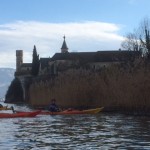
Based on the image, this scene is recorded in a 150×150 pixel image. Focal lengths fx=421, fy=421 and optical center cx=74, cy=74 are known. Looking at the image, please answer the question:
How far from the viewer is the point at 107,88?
32812mm

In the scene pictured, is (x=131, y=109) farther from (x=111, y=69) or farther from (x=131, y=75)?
(x=111, y=69)

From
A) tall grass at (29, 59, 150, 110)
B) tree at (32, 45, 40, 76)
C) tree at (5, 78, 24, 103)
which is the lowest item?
tree at (5, 78, 24, 103)

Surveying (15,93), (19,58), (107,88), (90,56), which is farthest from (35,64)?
(107,88)

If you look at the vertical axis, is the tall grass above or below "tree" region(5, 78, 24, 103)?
above

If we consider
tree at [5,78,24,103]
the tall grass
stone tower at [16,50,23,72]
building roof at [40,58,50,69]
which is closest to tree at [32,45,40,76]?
building roof at [40,58,50,69]

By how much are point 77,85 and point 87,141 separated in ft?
67.7

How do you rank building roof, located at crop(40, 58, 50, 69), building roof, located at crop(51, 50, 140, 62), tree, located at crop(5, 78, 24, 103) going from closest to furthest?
1. building roof, located at crop(51, 50, 140, 62)
2. tree, located at crop(5, 78, 24, 103)
3. building roof, located at crop(40, 58, 50, 69)

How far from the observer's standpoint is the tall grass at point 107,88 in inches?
1151

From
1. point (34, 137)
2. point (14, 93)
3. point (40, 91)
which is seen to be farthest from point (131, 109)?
point (14, 93)

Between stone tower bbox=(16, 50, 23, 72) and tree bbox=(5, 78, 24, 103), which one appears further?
stone tower bbox=(16, 50, 23, 72)

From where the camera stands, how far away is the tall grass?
1151 inches

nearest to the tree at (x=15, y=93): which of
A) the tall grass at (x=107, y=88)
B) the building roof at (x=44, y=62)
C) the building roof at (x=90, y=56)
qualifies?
the building roof at (x=44, y=62)

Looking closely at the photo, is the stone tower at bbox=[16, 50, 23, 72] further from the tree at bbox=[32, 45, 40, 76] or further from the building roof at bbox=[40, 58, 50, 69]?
the tree at bbox=[32, 45, 40, 76]

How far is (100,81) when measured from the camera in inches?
1351
